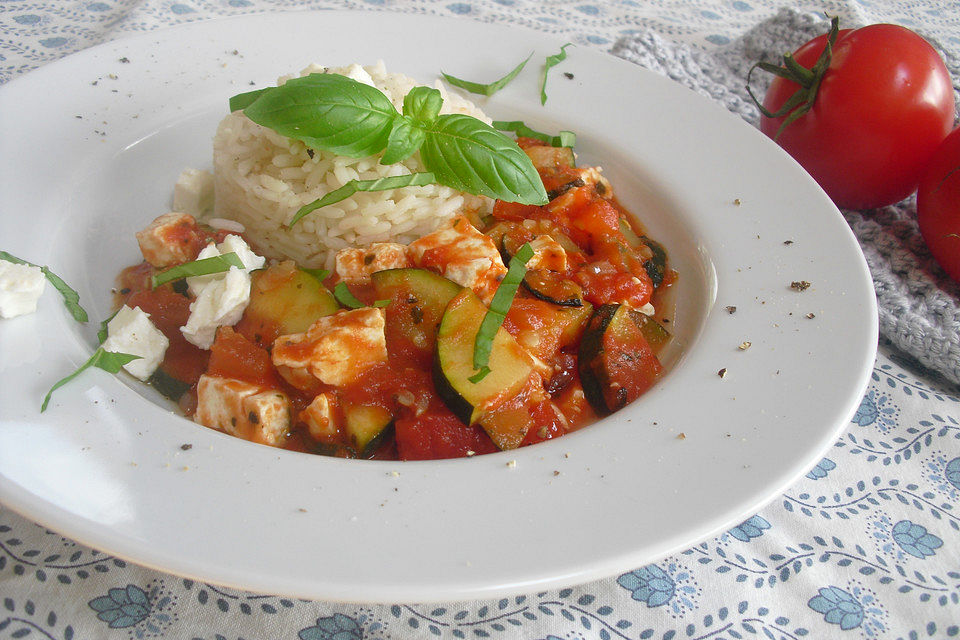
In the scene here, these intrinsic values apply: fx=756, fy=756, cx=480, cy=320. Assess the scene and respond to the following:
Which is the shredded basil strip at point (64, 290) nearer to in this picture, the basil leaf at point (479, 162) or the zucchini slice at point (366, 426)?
the zucchini slice at point (366, 426)

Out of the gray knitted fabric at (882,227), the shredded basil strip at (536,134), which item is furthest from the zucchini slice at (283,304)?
the gray knitted fabric at (882,227)

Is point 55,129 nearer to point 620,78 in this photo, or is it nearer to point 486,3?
point 620,78

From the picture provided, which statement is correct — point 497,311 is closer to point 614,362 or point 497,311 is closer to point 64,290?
point 614,362

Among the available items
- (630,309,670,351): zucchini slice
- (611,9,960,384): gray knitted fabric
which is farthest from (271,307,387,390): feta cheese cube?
(611,9,960,384): gray knitted fabric

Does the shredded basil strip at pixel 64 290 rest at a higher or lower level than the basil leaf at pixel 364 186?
lower

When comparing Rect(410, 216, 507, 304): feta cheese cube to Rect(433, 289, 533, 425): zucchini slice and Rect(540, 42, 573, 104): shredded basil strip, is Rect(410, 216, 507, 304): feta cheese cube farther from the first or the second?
Rect(540, 42, 573, 104): shredded basil strip

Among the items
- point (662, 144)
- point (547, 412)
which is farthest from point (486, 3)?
point (547, 412)
